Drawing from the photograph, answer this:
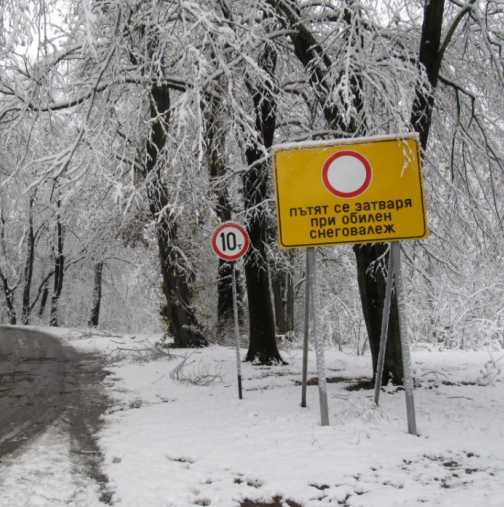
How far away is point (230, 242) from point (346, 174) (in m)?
2.65

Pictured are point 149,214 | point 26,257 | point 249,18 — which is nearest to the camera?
point 249,18

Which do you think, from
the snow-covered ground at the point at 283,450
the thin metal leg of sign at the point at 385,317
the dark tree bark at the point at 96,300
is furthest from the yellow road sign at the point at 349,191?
the dark tree bark at the point at 96,300

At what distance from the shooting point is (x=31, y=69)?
26.0ft

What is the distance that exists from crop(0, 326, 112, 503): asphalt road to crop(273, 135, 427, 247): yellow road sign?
319 cm

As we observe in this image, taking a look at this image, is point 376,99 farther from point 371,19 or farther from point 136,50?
point 136,50

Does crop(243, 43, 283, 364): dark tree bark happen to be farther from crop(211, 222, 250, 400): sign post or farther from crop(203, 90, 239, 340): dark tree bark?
crop(211, 222, 250, 400): sign post

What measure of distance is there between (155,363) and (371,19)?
8151 mm

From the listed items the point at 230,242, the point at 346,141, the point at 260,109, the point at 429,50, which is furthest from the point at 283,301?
the point at 346,141

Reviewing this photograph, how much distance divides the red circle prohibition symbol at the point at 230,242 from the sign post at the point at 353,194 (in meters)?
1.96

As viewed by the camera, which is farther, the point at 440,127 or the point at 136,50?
the point at 440,127

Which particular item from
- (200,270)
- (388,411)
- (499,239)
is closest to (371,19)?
(499,239)

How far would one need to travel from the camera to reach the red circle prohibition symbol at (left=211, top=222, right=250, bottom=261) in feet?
29.6

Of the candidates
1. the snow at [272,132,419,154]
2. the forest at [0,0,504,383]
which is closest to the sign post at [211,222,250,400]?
the forest at [0,0,504,383]

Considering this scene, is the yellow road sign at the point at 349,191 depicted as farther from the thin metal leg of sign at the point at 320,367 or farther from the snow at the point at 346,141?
the thin metal leg of sign at the point at 320,367
